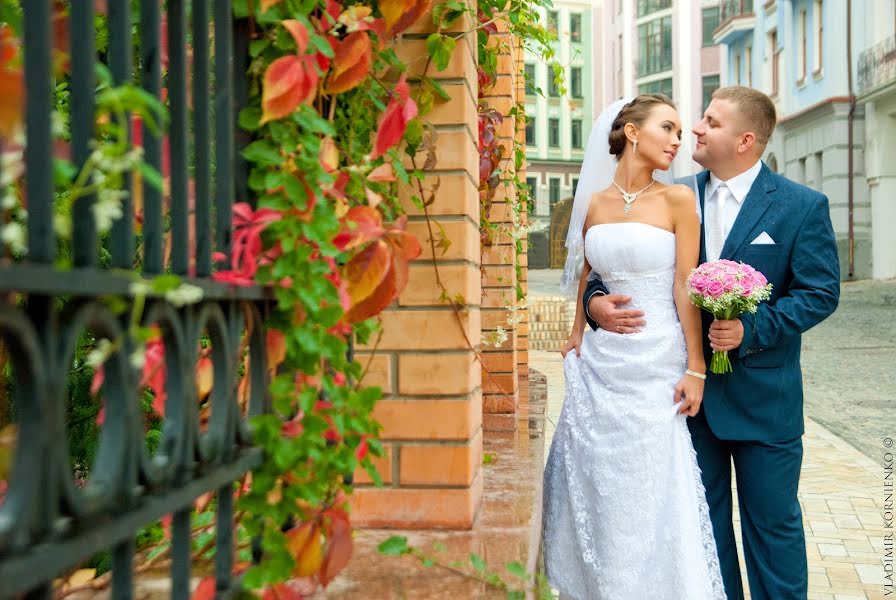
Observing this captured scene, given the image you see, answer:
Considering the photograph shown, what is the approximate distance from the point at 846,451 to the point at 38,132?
6.98 metres

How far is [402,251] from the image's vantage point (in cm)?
170

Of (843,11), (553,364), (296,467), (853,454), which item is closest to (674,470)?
(296,467)

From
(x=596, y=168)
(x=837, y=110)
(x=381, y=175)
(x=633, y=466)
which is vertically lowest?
(x=633, y=466)

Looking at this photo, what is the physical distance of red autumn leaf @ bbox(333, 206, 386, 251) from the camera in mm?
1485

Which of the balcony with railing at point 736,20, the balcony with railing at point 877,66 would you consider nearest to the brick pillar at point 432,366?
the balcony with railing at point 877,66

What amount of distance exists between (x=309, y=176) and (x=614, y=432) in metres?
2.61

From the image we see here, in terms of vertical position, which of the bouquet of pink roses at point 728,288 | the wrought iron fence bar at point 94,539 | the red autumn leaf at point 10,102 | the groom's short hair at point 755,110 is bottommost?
the wrought iron fence bar at point 94,539

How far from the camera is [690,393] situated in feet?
12.0

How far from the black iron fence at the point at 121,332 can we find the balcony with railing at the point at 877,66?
24.6 m

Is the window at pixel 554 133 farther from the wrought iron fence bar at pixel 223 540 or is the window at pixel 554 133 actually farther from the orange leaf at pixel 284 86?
the wrought iron fence bar at pixel 223 540

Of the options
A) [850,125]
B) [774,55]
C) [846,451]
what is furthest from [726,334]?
[774,55]

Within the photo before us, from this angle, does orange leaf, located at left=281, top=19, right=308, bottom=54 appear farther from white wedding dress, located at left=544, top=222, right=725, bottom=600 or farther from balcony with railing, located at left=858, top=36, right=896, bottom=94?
balcony with railing, located at left=858, top=36, right=896, bottom=94

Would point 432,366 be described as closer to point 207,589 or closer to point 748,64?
point 207,589

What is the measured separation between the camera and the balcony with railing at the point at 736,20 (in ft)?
109
